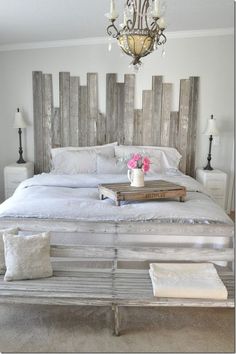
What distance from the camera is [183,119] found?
4770mm

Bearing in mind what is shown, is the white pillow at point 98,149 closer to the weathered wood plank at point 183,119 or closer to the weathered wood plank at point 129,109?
the weathered wood plank at point 129,109

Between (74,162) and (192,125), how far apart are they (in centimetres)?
183

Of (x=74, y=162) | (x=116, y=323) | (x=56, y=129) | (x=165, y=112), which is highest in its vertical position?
(x=165, y=112)

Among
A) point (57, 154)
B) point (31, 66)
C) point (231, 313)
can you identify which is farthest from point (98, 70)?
point (231, 313)

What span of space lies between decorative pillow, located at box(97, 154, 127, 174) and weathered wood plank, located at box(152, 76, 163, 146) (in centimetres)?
80

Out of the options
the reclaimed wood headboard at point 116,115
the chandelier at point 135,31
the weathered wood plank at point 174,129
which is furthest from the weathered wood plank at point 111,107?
the chandelier at point 135,31

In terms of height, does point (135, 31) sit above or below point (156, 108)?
above

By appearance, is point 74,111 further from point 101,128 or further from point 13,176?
point 13,176

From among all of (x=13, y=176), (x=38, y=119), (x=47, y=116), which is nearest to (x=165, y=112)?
(x=47, y=116)

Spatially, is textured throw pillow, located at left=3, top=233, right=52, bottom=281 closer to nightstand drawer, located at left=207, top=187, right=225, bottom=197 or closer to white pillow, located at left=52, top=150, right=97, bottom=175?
white pillow, located at left=52, top=150, right=97, bottom=175

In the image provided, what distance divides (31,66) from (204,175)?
3.03 metres

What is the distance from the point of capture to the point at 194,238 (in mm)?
2648

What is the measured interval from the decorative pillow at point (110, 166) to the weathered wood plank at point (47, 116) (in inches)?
40.3

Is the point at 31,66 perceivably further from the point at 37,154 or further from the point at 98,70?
the point at 37,154
